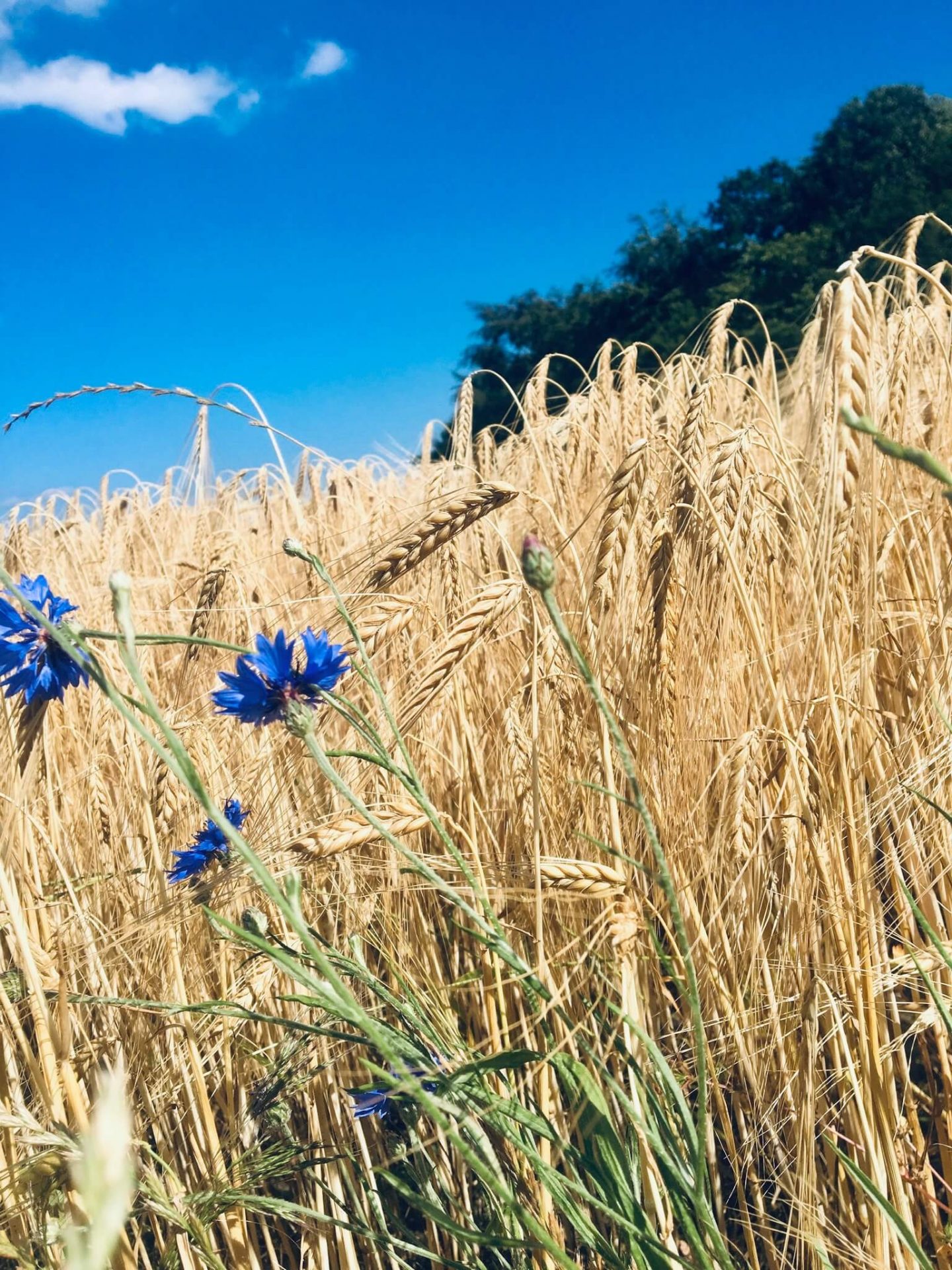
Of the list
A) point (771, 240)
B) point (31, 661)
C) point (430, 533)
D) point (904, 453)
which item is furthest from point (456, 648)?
point (771, 240)

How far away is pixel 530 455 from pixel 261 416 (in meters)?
0.98

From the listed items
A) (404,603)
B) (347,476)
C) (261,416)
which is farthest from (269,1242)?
(347,476)

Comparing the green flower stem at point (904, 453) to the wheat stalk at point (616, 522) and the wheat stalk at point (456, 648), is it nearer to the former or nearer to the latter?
the wheat stalk at point (456, 648)

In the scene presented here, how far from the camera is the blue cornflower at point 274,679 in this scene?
34.6 inches

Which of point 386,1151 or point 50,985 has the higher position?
point 50,985

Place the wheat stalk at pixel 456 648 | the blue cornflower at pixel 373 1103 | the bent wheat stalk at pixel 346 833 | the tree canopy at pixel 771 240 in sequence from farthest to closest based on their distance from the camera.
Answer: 1. the tree canopy at pixel 771 240
2. the blue cornflower at pixel 373 1103
3. the wheat stalk at pixel 456 648
4. the bent wheat stalk at pixel 346 833

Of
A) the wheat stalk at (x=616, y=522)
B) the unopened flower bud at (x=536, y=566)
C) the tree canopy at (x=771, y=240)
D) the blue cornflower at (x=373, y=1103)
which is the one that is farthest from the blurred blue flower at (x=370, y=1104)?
the tree canopy at (x=771, y=240)

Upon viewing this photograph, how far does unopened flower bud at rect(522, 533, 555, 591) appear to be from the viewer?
60 cm

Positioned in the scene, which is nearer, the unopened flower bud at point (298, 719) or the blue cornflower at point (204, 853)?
the unopened flower bud at point (298, 719)

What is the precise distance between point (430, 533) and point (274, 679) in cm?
31

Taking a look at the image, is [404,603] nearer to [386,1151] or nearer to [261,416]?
[386,1151]

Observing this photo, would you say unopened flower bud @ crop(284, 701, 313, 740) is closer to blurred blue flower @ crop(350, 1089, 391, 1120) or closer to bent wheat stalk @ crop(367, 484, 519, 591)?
bent wheat stalk @ crop(367, 484, 519, 591)

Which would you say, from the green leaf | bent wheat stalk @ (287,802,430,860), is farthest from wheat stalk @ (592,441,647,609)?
the green leaf

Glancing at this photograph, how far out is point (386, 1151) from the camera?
1.37m
